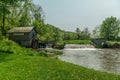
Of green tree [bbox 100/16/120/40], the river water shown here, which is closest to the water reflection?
the river water

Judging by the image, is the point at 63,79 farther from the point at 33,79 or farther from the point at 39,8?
the point at 39,8

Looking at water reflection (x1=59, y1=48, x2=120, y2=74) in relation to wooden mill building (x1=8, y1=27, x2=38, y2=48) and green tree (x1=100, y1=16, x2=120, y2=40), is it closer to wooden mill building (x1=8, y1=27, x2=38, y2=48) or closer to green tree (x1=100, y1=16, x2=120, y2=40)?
wooden mill building (x1=8, y1=27, x2=38, y2=48)

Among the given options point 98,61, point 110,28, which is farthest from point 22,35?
point 110,28

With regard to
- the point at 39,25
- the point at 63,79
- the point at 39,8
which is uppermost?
the point at 39,8

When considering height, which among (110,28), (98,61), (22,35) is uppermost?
(110,28)

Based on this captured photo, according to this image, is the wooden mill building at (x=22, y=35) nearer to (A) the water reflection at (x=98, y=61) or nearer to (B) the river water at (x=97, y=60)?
(B) the river water at (x=97, y=60)

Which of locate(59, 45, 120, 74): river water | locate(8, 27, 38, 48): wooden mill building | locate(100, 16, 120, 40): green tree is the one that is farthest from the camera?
locate(100, 16, 120, 40): green tree

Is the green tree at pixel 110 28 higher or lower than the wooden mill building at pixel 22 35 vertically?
higher

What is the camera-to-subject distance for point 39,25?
9125 cm

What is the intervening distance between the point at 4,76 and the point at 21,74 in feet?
4.15

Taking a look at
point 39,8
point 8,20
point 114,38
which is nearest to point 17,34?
point 8,20

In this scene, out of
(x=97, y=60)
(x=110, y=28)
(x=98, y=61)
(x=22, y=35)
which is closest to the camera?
(x=98, y=61)

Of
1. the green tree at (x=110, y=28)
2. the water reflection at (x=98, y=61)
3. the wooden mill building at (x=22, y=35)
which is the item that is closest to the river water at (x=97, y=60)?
the water reflection at (x=98, y=61)

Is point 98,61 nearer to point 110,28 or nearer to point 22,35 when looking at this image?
point 22,35
